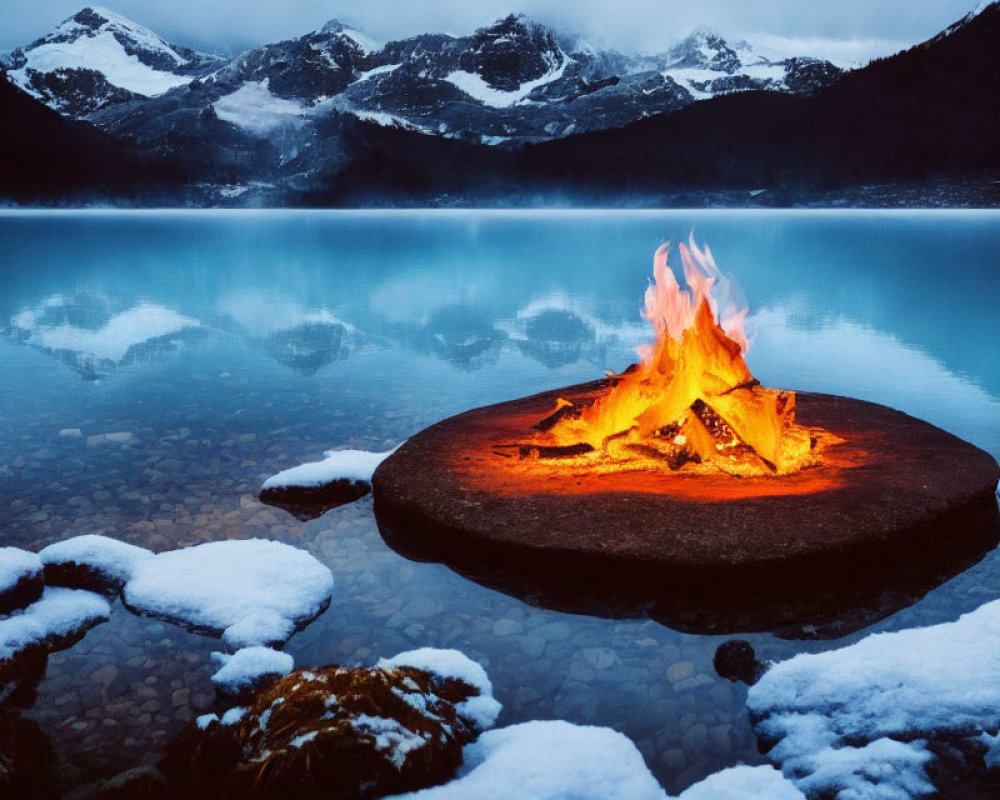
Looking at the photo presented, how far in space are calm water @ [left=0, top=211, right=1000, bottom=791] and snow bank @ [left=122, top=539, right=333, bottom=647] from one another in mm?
169

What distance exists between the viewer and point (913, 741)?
14.8ft

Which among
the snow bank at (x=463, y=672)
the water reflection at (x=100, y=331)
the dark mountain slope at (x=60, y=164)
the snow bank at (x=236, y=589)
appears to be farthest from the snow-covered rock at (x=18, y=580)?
the dark mountain slope at (x=60, y=164)

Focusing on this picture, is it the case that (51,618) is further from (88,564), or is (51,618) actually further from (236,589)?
(236,589)

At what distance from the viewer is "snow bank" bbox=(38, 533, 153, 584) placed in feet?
21.6

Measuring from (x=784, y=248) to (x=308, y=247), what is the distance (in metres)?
37.1

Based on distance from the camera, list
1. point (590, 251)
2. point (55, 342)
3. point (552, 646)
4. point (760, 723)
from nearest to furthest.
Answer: point (760, 723)
point (552, 646)
point (55, 342)
point (590, 251)

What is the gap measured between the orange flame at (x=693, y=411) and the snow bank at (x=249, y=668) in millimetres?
3734

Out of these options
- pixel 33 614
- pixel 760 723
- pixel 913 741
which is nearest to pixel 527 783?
pixel 760 723

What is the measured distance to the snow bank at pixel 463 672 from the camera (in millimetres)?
4941

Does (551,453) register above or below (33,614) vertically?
above

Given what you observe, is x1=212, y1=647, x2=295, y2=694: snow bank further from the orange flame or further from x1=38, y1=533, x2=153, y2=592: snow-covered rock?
the orange flame

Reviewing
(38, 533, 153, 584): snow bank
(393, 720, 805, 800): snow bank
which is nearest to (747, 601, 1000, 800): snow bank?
(393, 720, 805, 800): snow bank

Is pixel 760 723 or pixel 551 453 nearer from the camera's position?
pixel 760 723

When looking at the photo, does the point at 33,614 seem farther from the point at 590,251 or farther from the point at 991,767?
the point at 590,251
